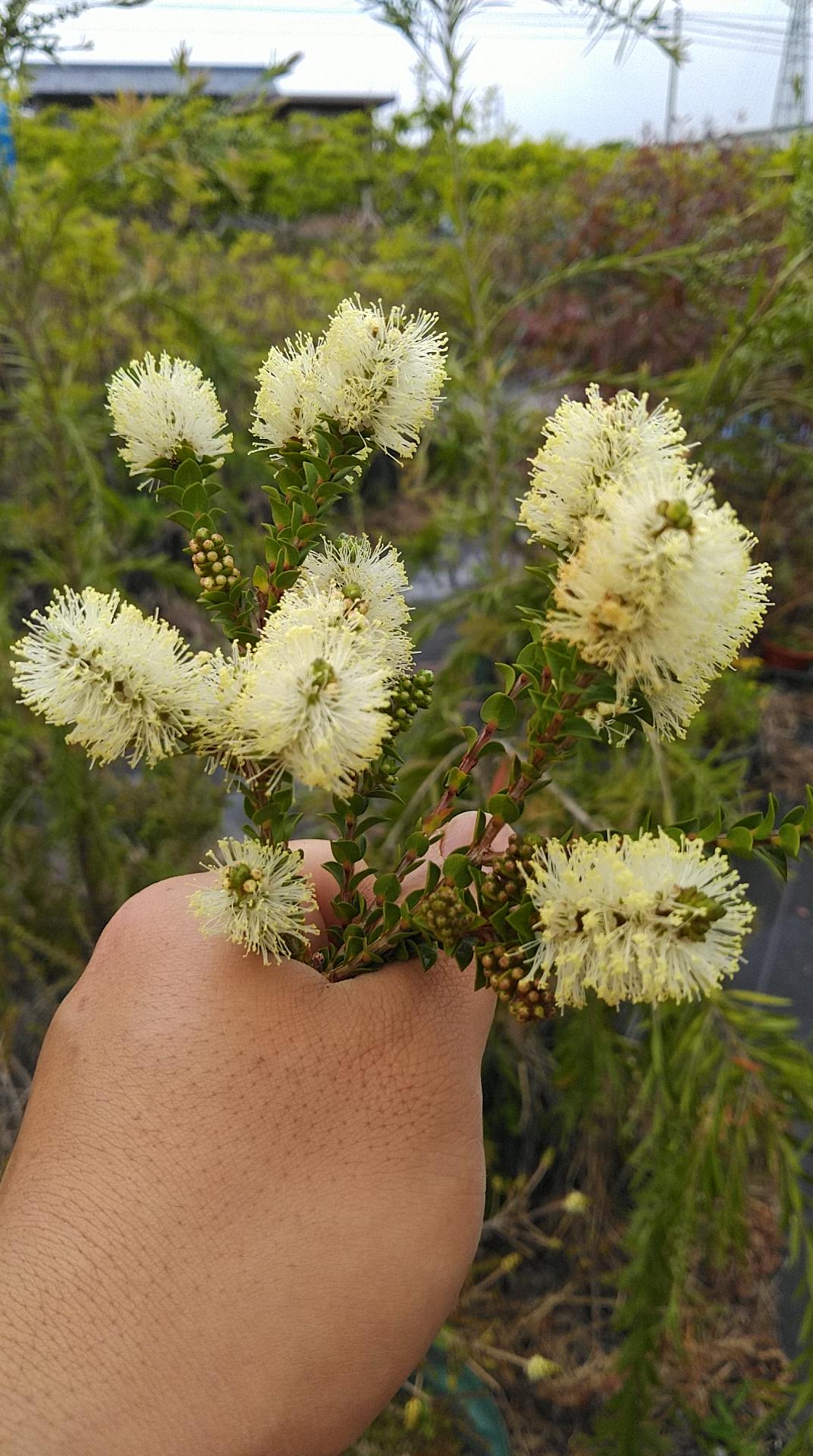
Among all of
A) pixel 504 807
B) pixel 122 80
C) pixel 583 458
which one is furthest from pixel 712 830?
pixel 122 80

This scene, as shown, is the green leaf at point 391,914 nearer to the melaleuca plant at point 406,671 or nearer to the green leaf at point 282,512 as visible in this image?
the melaleuca plant at point 406,671

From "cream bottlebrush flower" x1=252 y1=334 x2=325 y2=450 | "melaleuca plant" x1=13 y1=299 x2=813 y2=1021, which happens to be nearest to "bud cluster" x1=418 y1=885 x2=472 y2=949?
"melaleuca plant" x1=13 y1=299 x2=813 y2=1021

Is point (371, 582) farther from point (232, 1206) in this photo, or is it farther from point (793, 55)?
point (793, 55)

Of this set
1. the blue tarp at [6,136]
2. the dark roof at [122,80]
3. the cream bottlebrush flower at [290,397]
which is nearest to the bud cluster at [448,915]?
the cream bottlebrush flower at [290,397]

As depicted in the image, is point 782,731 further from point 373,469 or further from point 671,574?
point 671,574

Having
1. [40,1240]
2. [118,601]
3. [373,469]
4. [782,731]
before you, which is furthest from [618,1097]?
[373,469]

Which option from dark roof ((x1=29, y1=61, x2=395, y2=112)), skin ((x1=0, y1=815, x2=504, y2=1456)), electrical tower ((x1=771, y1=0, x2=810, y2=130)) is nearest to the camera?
skin ((x1=0, y1=815, x2=504, y2=1456))

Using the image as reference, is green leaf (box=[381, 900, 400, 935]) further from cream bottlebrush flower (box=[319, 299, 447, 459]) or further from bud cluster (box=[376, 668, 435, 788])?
cream bottlebrush flower (box=[319, 299, 447, 459])

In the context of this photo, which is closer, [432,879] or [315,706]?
[315,706]
